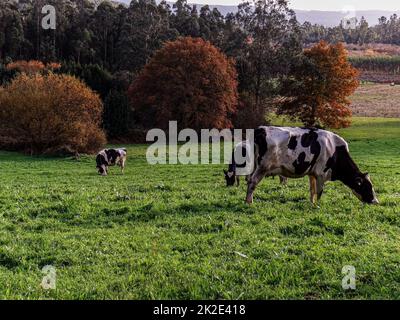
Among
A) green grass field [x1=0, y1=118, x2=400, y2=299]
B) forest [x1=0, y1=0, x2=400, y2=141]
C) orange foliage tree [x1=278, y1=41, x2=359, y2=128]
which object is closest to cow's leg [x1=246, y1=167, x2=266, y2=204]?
green grass field [x1=0, y1=118, x2=400, y2=299]

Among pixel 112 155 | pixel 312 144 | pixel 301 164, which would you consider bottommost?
pixel 112 155

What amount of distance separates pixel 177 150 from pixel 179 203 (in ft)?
114

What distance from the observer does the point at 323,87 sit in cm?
6197

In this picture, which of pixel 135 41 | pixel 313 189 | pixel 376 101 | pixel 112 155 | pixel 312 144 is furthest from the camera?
pixel 376 101

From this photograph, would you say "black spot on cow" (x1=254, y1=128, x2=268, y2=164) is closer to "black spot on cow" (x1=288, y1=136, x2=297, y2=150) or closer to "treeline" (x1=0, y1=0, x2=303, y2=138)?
"black spot on cow" (x1=288, y1=136, x2=297, y2=150)

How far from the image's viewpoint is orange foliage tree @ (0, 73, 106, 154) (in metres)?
51.1

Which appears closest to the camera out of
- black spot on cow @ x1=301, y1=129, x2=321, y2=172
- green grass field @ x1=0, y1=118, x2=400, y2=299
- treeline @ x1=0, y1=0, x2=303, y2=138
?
green grass field @ x1=0, y1=118, x2=400, y2=299

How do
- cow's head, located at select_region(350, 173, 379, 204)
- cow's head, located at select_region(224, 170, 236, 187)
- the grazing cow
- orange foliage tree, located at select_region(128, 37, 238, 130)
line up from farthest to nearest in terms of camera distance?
1. orange foliage tree, located at select_region(128, 37, 238, 130)
2. the grazing cow
3. cow's head, located at select_region(224, 170, 236, 187)
4. cow's head, located at select_region(350, 173, 379, 204)

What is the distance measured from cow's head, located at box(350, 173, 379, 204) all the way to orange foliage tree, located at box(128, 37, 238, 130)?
44.1 m

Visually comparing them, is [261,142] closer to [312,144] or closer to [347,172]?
[312,144]

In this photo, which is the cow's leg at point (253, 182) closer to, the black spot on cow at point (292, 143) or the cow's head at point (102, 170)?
the black spot on cow at point (292, 143)

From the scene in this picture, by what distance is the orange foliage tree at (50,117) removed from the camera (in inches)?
2010

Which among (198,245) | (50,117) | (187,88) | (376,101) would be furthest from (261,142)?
(376,101)

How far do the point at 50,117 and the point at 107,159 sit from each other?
739 inches
